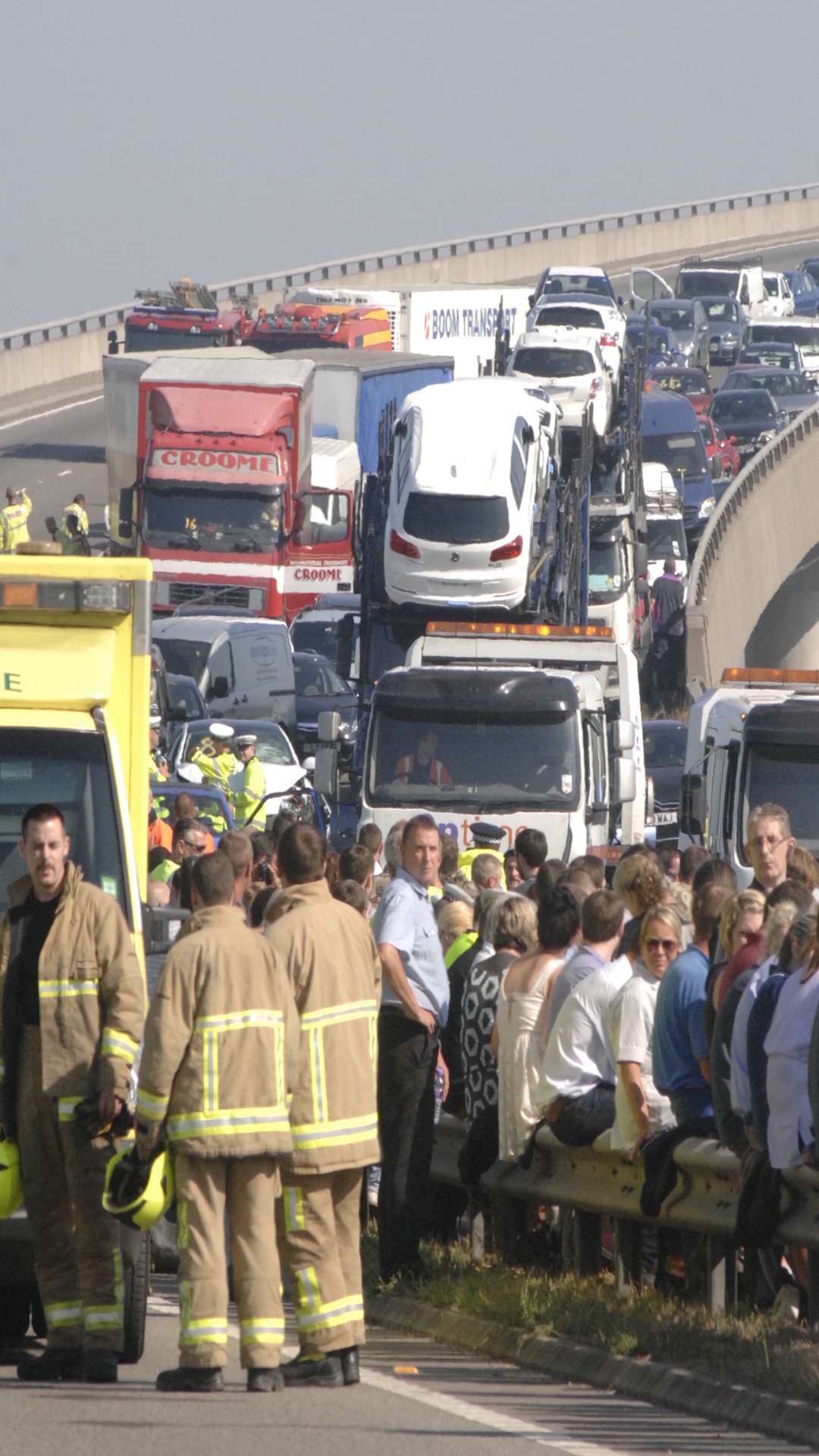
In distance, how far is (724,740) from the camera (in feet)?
68.3

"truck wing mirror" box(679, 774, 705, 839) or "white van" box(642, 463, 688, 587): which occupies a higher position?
"white van" box(642, 463, 688, 587)

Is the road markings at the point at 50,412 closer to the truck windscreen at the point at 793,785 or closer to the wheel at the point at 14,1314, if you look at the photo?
the truck windscreen at the point at 793,785

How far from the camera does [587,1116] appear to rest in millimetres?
9656

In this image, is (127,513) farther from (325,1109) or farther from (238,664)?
(325,1109)

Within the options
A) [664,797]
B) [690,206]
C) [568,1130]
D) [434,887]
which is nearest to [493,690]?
[664,797]

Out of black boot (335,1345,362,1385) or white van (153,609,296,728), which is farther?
white van (153,609,296,728)

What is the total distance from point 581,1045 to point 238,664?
21.2 meters

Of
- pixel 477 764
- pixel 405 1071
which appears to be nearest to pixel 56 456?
pixel 477 764

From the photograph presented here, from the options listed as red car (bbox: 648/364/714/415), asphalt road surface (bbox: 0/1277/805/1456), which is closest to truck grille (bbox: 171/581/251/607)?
red car (bbox: 648/364/714/415)

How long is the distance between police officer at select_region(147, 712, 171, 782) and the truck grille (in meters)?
10.3

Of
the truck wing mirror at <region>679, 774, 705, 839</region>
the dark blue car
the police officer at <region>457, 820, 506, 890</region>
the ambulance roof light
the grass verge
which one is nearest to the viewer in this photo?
the grass verge

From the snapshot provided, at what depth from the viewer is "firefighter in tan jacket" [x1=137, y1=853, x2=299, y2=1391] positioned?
8.27 meters

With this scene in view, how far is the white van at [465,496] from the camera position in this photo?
28125 mm

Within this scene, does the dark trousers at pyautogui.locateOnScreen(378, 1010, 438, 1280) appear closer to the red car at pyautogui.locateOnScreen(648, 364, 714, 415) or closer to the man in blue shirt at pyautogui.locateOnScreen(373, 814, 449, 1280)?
the man in blue shirt at pyautogui.locateOnScreen(373, 814, 449, 1280)
